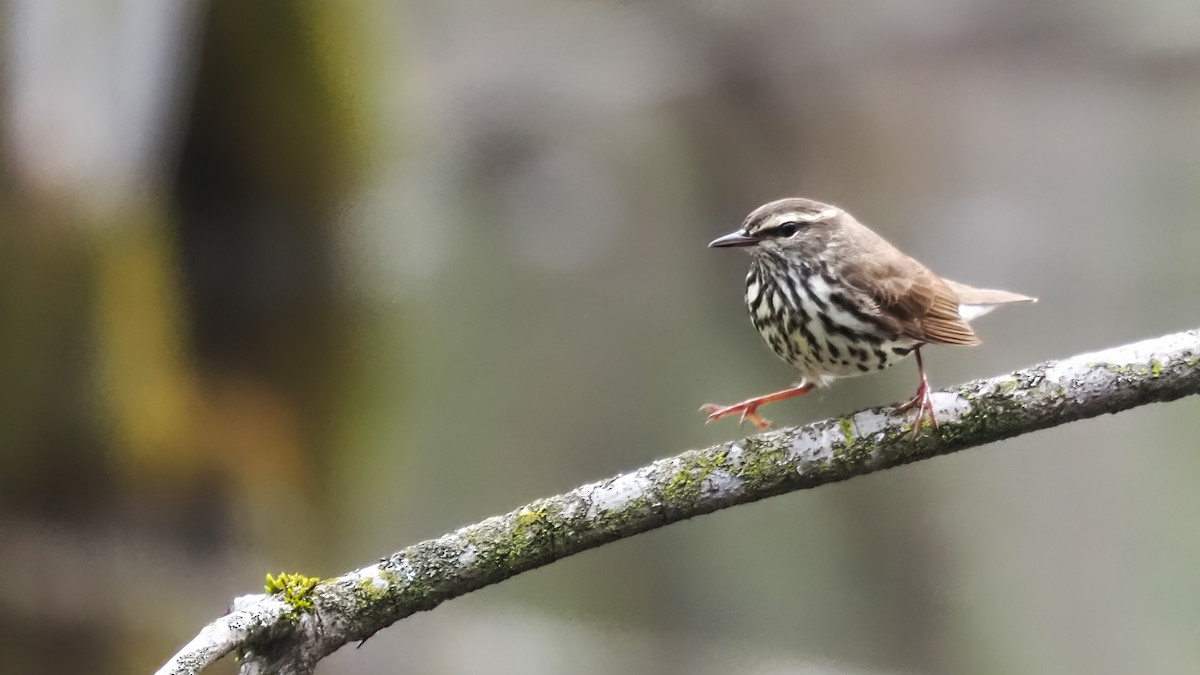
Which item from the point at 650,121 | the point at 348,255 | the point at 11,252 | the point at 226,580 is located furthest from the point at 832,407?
the point at 11,252

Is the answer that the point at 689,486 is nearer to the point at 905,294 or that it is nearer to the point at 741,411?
the point at 741,411

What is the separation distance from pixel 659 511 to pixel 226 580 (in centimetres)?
294

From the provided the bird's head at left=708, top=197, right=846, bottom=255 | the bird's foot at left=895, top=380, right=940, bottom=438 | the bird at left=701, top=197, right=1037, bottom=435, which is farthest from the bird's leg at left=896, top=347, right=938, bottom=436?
the bird's head at left=708, top=197, right=846, bottom=255

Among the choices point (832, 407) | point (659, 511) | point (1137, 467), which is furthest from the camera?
point (832, 407)

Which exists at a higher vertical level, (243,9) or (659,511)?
(243,9)

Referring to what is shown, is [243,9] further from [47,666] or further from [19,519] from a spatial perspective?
[47,666]

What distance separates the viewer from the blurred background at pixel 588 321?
3438 millimetres

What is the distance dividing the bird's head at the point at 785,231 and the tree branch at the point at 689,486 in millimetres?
523

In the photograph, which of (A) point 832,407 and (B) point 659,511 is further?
(A) point 832,407

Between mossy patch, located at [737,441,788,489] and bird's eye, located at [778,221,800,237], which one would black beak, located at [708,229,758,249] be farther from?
mossy patch, located at [737,441,788,489]

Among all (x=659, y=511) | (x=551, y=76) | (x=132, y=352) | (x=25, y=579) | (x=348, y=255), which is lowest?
(x=659, y=511)

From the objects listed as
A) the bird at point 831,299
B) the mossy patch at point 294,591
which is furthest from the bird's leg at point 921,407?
the mossy patch at point 294,591

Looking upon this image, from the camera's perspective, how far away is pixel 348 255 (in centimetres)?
382

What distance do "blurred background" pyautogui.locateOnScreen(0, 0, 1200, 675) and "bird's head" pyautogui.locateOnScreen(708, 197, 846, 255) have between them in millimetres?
1607
